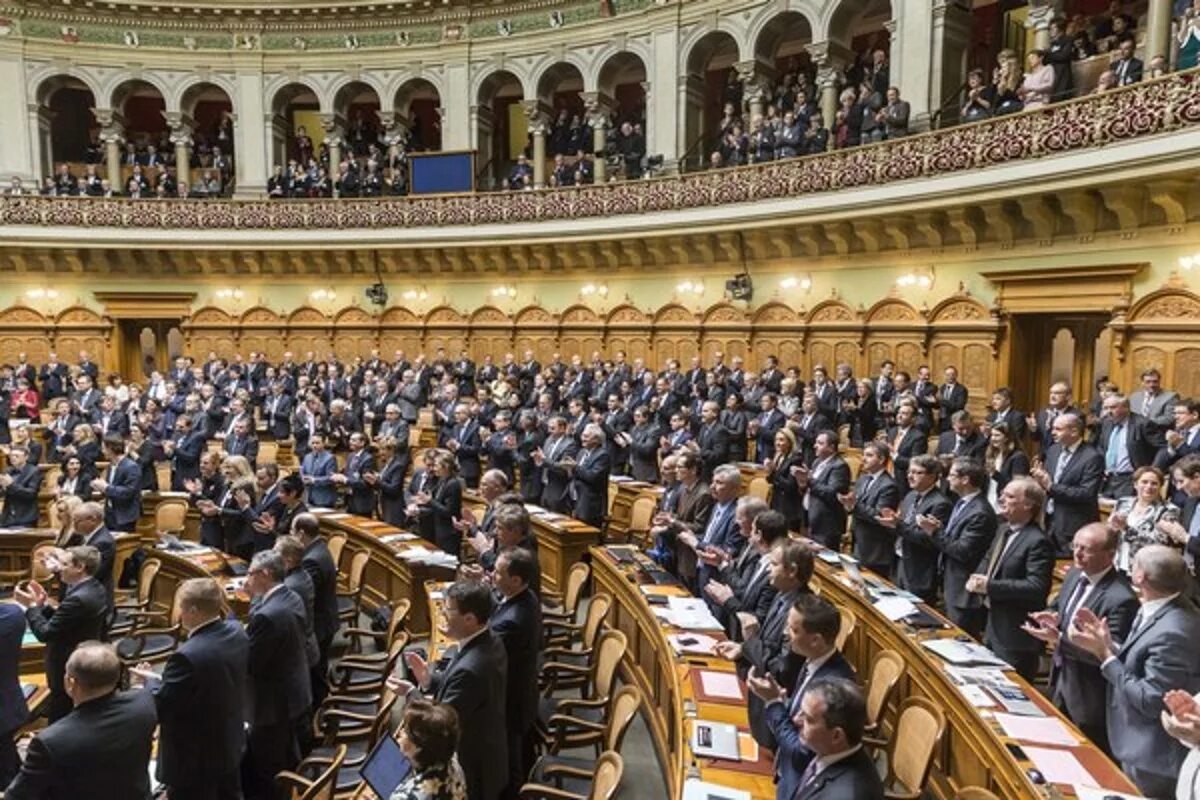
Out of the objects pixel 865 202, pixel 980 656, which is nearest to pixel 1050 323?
pixel 865 202

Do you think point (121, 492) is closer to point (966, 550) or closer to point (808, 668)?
point (808, 668)

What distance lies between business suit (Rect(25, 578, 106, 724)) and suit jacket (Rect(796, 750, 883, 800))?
416 centimetres

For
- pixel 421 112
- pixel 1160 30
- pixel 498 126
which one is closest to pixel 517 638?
pixel 1160 30

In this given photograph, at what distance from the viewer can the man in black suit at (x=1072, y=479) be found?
6.31m

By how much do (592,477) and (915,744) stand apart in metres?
5.29

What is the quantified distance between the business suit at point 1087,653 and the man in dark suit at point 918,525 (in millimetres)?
1351

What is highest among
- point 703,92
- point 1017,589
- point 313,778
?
point 703,92

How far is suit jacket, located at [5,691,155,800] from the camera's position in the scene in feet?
10.6

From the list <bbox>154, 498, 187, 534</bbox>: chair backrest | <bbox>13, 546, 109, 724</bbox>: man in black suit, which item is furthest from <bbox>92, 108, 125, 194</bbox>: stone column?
<bbox>13, 546, 109, 724</bbox>: man in black suit

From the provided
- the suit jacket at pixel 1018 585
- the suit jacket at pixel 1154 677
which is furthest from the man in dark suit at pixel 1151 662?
the suit jacket at pixel 1018 585

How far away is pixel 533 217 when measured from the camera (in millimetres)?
18844

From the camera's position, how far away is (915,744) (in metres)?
3.81

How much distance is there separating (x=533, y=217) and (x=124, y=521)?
1190cm

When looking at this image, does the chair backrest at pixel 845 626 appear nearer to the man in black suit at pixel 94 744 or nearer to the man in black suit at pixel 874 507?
the man in black suit at pixel 874 507
